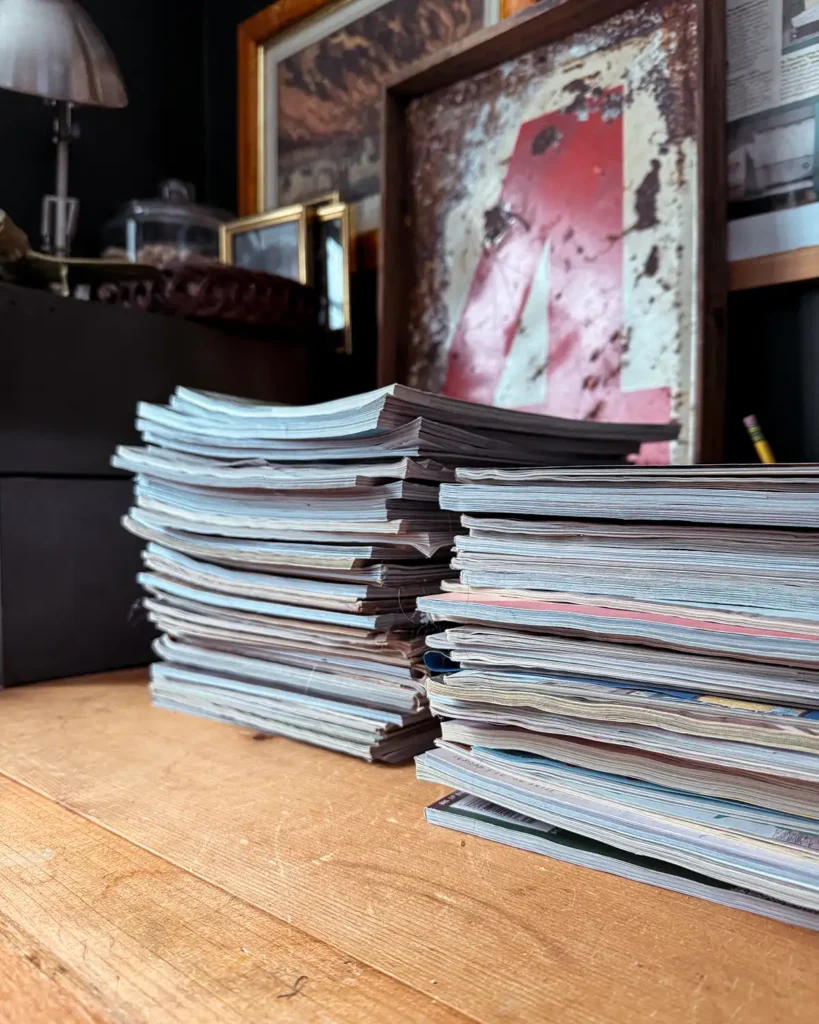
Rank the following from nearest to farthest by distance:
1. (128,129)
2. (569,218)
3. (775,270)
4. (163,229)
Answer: (775,270), (569,218), (163,229), (128,129)

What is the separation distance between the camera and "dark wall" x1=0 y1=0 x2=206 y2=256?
1305 mm

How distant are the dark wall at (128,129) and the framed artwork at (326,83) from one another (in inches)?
5.4

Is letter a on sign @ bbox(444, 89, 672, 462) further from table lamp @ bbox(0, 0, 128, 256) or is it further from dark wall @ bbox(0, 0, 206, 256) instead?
dark wall @ bbox(0, 0, 206, 256)

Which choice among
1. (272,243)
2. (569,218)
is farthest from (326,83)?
(569,218)

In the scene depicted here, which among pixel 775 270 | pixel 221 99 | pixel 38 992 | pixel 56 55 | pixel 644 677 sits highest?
pixel 221 99

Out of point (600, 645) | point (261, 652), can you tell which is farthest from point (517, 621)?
point (261, 652)

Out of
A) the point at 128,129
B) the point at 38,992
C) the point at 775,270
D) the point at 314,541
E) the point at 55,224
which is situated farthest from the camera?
the point at 128,129

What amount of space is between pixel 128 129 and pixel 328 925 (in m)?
1.43

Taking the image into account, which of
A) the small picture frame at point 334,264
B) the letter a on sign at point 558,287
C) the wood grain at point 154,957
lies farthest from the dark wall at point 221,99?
the wood grain at point 154,957

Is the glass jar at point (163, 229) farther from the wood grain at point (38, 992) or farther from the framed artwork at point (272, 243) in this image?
the wood grain at point (38, 992)

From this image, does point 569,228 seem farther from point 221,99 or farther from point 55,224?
point 221,99

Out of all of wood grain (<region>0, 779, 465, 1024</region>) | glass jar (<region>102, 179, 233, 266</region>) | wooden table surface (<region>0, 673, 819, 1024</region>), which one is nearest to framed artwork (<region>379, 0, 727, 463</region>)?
glass jar (<region>102, 179, 233, 266</region>)

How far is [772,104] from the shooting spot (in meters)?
0.84

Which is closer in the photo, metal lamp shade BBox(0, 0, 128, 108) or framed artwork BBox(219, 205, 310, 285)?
metal lamp shade BBox(0, 0, 128, 108)
